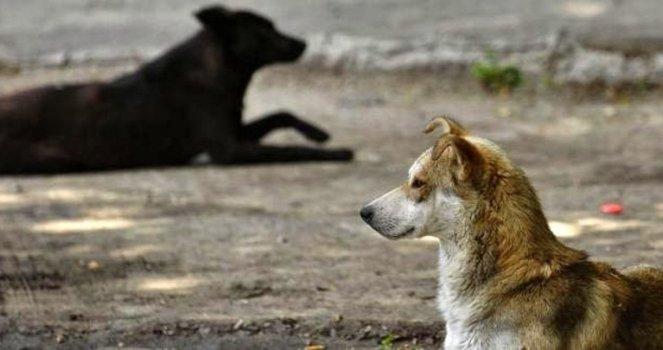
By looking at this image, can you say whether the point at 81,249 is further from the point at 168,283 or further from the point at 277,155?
the point at 277,155

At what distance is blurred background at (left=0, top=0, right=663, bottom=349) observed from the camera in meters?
6.23

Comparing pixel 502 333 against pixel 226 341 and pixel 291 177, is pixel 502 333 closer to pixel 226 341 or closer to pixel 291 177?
pixel 226 341

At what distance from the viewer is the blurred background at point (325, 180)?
6.23 metres

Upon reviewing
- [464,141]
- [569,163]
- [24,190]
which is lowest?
[24,190]

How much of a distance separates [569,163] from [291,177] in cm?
171

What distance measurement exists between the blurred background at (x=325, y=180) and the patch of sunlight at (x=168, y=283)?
2 cm

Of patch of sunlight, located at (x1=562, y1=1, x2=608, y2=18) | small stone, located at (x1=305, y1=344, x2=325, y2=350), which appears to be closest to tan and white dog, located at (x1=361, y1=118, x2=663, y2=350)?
small stone, located at (x1=305, y1=344, x2=325, y2=350)

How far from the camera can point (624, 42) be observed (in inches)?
455

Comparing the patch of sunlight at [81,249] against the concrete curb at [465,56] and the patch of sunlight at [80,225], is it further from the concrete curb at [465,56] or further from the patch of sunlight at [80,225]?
the concrete curb at [465,56]

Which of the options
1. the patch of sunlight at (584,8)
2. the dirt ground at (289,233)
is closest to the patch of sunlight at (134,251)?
the dirt ground at (289,233)

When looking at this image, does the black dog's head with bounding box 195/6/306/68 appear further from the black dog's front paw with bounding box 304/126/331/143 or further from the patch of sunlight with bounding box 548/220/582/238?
the patch of sunlight with bounding box 548/220/582/238

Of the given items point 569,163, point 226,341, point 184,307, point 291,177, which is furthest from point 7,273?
point 569,163

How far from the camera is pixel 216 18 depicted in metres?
9.95

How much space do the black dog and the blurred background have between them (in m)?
0.20
